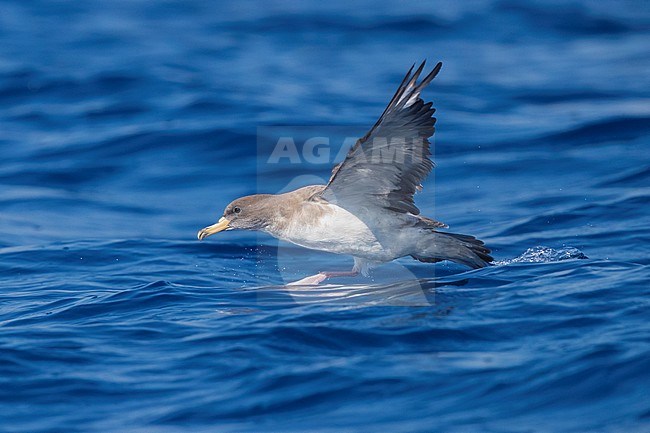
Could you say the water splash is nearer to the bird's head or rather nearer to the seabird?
the seabird

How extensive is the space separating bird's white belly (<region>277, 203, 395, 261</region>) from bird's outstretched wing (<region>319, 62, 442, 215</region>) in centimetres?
12

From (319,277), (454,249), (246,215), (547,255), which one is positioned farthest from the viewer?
(547,255)

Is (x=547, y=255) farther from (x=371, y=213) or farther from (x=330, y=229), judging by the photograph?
(x=330, y=229)

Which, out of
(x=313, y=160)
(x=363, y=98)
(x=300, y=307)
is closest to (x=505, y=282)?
(x=300, y=307)

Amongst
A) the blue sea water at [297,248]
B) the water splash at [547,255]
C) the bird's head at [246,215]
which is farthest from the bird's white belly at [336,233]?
the water splash at [547,255]

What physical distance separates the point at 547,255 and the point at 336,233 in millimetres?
2291

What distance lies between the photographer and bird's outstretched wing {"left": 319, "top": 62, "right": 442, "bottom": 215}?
704cm

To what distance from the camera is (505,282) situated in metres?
8.27

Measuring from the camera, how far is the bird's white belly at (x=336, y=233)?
802 cm

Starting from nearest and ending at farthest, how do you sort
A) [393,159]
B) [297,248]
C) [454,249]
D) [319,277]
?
[393,159], [454,249], [319,277], [297,248]

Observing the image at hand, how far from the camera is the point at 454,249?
8.36 m

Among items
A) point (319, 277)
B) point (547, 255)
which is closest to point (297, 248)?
point (319, 277)

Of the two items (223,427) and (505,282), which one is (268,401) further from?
(505,282)

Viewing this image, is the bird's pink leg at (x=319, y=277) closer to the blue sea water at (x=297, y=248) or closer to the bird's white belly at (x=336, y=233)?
the blue sea water at (x=297, y=248)
